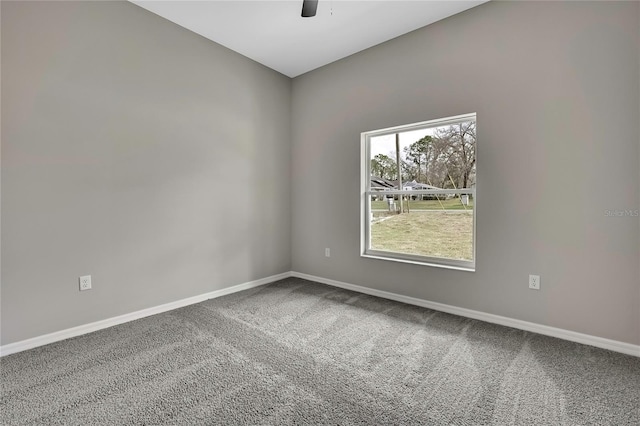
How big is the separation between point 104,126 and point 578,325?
13.7 feet

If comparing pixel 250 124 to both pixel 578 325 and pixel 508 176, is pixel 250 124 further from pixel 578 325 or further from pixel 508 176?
pixel 578 325

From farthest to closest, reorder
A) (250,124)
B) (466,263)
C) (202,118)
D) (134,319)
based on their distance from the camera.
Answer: (250,124), (202,118), (466,263), (134,319)

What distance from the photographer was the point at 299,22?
2.89 m

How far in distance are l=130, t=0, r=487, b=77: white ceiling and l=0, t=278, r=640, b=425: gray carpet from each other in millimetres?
2874

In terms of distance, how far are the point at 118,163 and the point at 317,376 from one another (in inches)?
94.8

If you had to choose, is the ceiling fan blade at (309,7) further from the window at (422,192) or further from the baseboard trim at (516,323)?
the baseboard trim at (516,323)

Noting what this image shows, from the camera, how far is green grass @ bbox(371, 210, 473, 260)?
9.46 ft

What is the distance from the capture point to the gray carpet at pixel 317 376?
149 centimetres

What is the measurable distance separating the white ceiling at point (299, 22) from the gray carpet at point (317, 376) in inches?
113

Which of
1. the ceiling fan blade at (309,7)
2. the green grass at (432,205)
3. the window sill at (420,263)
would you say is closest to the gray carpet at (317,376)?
Result: the window sill at (420,263)

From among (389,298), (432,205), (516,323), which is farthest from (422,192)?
(516,323)

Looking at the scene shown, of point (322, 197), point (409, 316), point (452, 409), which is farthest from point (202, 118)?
point (452, 409)

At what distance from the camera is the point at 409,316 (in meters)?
2.76

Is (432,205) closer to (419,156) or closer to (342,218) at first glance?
(419,156)
